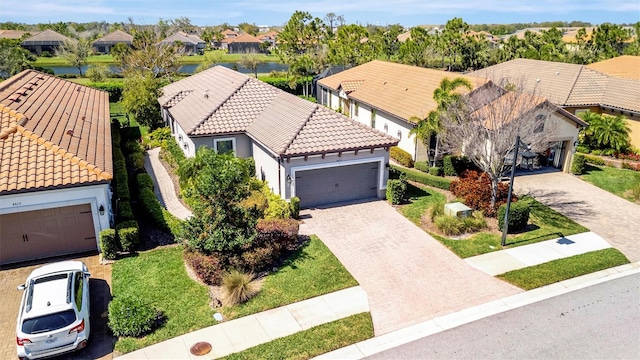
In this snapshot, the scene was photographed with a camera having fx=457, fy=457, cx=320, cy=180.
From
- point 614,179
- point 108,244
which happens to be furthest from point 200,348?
point 614,179

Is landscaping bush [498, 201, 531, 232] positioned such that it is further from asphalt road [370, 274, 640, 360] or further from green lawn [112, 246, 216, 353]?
green lawn [112, 246, 216, 353]

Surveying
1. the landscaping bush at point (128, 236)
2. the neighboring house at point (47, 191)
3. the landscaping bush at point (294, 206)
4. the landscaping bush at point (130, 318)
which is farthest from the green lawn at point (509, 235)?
the neighboring house at point (47, 191)

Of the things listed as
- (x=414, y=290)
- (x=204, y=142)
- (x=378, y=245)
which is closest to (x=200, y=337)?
(x=414, y=290)

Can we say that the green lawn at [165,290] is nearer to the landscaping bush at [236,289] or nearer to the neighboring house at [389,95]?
the landscaping bush at [236,289]

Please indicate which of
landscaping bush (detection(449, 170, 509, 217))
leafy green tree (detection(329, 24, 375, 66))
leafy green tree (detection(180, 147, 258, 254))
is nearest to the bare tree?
landscaping bush (detection(449, 170, 509, 217))

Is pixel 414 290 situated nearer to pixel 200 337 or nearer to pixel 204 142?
pixel 200 337

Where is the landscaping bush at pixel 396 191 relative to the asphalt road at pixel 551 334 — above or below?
above
